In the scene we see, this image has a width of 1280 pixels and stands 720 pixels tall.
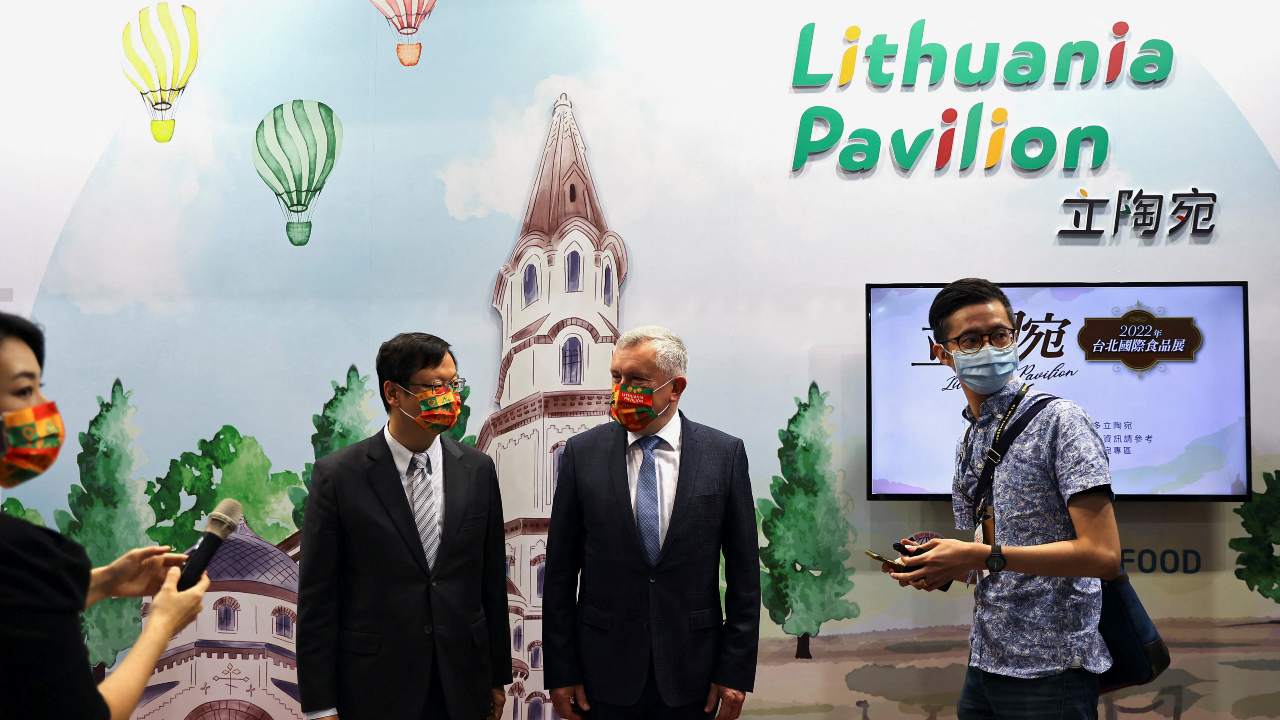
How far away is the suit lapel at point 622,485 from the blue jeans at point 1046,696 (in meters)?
1.16

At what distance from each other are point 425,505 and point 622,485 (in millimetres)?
654

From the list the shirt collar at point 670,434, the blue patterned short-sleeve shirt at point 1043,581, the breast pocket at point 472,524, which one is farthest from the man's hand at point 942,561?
the breast pocket at point 472,524

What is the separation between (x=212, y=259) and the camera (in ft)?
16.0

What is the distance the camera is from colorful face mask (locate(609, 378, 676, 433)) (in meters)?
3.49

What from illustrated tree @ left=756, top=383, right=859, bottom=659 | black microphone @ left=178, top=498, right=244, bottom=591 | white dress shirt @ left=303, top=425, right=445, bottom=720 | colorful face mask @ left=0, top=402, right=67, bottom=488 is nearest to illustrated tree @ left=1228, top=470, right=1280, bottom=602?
illustrated tree @ left=756, top=383, right=859, bottom=659

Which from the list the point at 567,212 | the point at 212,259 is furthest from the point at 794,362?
the point at 212,259

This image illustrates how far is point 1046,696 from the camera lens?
272cm

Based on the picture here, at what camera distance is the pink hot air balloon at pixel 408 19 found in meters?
4.77

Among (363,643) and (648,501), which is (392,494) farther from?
(648,501)

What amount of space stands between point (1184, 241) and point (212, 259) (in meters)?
4.37

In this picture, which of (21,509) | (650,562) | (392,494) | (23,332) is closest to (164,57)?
(21,509)

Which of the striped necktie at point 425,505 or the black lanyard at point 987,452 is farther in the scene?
the striped necktie at point 425,505

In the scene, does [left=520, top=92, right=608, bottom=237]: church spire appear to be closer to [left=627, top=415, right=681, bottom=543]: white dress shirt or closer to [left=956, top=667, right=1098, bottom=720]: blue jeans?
[left=627, top=415, right=681, bottom=543]: white dress shirt

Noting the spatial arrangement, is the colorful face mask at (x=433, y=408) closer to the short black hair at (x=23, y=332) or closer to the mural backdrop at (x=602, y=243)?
the mural backdrop at (x=602, y=243)
